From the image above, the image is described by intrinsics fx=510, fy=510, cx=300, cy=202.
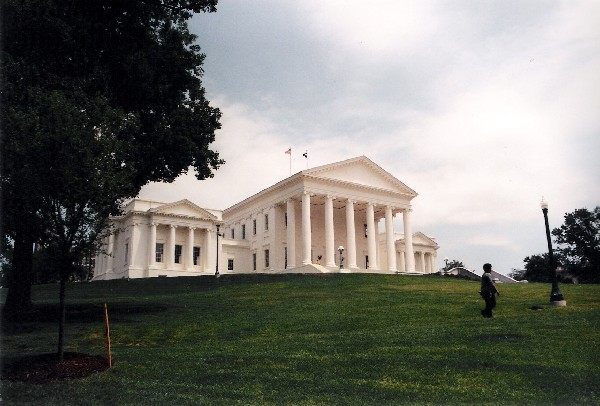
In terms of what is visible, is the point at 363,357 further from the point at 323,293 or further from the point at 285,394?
the point at 323,293

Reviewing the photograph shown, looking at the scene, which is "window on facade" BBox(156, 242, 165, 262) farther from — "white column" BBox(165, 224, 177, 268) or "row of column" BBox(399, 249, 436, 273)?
"row of column" BBox(399, 249, 436, 273)

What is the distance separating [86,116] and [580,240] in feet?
285

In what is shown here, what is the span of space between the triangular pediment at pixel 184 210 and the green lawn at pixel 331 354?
41.8m

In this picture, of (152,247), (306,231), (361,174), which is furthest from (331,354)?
(152,247)

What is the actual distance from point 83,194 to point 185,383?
608 cm

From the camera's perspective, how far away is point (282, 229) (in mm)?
66062

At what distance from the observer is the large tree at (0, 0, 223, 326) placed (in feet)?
46.2

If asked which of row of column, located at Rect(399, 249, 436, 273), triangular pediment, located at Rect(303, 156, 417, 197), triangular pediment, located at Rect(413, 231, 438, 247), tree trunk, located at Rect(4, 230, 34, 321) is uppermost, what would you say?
triangular pediment, located at Rect(303, 156, 417, 197)

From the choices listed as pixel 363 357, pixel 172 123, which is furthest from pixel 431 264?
pixel 363 357

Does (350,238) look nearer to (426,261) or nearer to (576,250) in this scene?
(426,261)

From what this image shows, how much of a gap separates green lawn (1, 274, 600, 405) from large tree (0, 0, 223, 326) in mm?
3737

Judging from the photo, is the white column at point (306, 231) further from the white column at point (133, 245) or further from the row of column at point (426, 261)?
the row of column at point (426, 261)

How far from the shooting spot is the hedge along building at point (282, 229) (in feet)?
196

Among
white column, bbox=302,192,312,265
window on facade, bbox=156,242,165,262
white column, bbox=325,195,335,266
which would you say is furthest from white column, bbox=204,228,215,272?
white column, bbox=325,195,335,266
